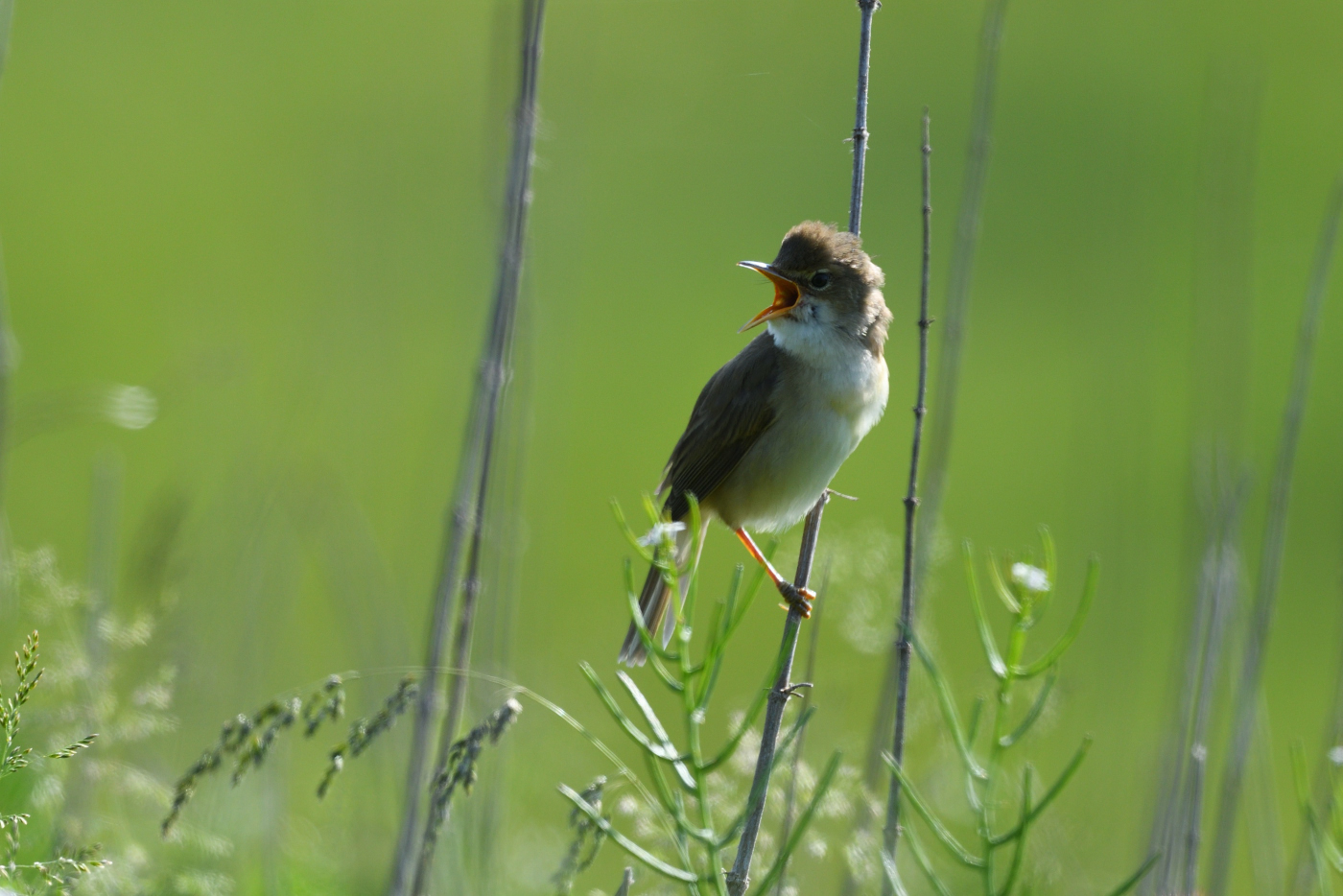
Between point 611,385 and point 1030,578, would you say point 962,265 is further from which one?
point 611,385

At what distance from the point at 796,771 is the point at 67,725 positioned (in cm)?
132

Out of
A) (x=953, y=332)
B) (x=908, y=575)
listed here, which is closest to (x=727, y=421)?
(x=953, y=332)

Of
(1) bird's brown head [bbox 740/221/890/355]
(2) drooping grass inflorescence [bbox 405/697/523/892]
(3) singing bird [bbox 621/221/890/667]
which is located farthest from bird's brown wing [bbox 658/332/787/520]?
(2) drooping grass inflorescence [bbox 405/697/523/892]

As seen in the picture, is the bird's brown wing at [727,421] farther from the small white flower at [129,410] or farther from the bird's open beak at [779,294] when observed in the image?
the small white flower at [129,410]

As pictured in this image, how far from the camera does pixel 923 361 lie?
189 cm

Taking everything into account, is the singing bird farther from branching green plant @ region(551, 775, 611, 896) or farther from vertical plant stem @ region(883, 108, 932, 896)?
branching green plant @ region(551, 775, 611, 896)

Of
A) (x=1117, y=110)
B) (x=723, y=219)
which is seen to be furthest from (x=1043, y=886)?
(x=1117, y=110)

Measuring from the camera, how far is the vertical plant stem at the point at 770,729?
1.43 metres

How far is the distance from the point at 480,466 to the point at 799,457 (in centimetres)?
89

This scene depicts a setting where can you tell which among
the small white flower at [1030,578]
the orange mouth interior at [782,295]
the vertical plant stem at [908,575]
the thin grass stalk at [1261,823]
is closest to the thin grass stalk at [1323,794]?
the thin grass stalk at [1261,823]

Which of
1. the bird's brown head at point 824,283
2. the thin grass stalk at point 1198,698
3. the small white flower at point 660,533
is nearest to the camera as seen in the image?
the small white flower at point 660,533

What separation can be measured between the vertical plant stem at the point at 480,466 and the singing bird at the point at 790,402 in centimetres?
53

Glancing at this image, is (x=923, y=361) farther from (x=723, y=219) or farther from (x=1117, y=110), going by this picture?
(x=1117, y=110)

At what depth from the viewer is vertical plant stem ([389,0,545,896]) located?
199 cm
